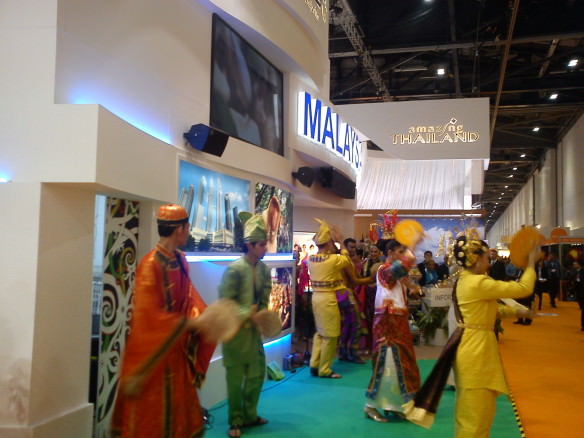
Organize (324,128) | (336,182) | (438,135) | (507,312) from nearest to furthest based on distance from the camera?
(507,312) < (324,128) < (336,182) < (438,135)

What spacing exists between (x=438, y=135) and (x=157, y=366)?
11867 millimetres

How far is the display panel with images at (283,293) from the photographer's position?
6958 millimetres

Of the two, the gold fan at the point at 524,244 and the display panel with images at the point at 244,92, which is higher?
the display panel with images at the point at 244,92

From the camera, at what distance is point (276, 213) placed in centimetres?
719

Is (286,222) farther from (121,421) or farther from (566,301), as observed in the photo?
(566,301)

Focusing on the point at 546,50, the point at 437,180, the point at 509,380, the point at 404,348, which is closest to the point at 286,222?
the point at 404,348

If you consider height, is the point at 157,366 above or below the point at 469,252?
below

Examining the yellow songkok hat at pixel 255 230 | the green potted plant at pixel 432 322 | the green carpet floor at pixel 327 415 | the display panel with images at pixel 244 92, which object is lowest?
the green carpet floor at pixel 327 415

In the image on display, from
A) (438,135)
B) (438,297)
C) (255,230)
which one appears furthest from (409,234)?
(438,135)

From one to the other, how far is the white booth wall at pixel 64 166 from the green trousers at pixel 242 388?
1236 mm

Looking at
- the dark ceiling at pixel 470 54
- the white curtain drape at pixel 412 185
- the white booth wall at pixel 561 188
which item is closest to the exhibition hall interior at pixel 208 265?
the dark ceiling at pixel 470 54

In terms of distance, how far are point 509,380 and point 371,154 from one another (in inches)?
454

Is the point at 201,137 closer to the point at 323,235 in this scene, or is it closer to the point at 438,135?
the point at 323,235

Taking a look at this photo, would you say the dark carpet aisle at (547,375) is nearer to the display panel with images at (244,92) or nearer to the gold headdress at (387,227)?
the gold headdress at (387,227)
